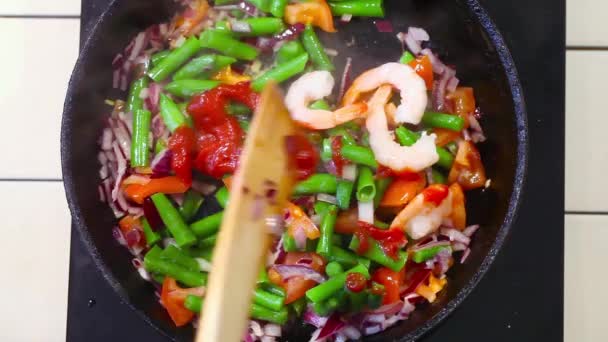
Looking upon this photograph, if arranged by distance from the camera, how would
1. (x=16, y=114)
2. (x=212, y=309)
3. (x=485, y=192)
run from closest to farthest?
(x=212, y=309), (x=485, y=192), (x=16, y=114)

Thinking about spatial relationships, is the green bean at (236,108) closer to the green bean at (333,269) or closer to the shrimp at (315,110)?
the shrimp at (315,110)

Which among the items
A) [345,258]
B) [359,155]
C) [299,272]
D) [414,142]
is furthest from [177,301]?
[414,142]

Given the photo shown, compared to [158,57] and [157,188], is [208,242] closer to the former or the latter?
[157,188]

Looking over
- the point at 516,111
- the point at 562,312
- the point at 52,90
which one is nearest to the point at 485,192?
the point at 516,111

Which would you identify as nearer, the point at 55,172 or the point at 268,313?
the point at 268,313

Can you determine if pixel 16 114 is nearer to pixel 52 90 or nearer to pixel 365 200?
pixel 52 90

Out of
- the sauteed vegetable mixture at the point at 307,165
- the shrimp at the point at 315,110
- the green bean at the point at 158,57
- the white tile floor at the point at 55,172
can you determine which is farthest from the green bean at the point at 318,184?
the white tile floor at the point at 55,172

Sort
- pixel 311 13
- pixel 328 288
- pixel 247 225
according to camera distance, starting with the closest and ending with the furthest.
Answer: pixel 247 225
pixel 328 288
pixel 311 13
